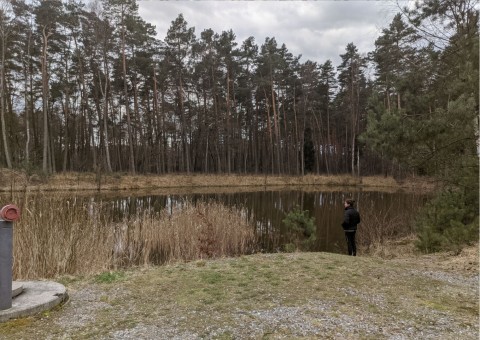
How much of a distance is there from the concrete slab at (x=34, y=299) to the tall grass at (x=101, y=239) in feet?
6.04

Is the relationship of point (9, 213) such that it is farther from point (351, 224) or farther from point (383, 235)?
point (383, 235)

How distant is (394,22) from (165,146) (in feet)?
107

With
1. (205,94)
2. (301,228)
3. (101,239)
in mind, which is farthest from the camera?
(205,94)

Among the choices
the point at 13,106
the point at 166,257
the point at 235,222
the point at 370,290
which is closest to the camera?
the point at 370,290

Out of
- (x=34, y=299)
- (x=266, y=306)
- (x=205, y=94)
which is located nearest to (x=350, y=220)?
(x=266, y=306)

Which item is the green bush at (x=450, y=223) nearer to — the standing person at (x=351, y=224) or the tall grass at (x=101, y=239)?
the standing person at (x=351, y=224)

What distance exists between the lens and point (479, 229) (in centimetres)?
735

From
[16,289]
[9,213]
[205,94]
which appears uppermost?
[205,94]

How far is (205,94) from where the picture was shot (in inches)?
1480

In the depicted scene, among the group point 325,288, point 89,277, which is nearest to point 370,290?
point 325,288

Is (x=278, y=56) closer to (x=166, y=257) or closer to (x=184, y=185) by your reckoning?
(x=184, y=185)

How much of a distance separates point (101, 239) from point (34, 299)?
3.44 metres

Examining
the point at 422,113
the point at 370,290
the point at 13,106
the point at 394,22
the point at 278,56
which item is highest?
the point at 278,56

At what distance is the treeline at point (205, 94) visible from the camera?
7809 mm
